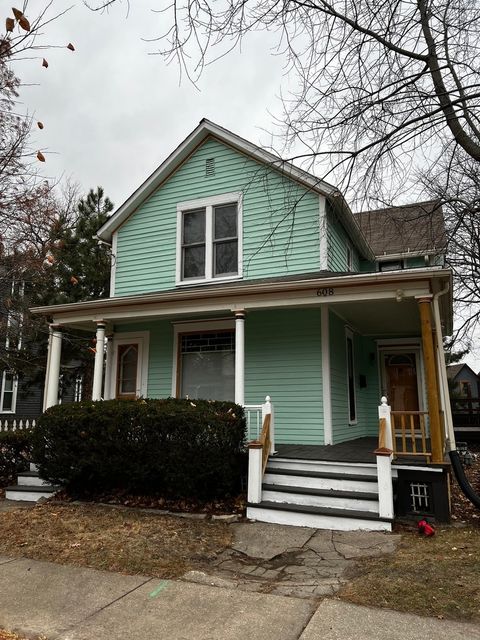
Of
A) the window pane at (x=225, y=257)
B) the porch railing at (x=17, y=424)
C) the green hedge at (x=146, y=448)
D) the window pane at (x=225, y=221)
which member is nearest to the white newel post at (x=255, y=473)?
the green hedge at (x=146, y=448)

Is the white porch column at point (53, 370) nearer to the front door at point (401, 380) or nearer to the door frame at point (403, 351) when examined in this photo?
the door frame at point (403, 351)

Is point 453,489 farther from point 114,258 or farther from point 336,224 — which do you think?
point 114,258

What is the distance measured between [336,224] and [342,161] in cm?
516

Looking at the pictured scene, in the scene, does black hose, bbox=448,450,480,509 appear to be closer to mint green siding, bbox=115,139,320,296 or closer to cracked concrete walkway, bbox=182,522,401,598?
cracked concrete walkway, bbox=182,522,401,598

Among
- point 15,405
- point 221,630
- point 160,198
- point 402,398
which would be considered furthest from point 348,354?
point 15,405

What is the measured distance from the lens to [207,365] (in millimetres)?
9852

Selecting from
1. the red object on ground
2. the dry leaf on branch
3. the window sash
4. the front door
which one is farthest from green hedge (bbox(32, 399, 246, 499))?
the front door

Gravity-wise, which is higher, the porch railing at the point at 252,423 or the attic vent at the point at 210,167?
the attic vent at the point at 210,167

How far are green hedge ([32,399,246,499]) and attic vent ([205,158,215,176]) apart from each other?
18.5 feet

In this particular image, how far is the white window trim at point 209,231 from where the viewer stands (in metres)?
10.1

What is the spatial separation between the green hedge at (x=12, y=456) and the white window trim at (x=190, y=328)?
293 centimetres

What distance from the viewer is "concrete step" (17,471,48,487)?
8175mm

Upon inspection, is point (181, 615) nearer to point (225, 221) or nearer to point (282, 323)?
point (282, 323)

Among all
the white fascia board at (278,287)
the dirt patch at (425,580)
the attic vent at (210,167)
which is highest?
the attic vent at (210,167)
